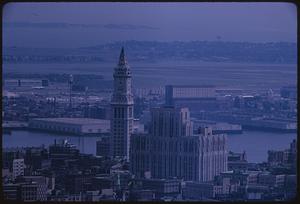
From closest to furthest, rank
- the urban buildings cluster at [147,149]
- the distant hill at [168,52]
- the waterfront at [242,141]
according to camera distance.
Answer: the urban buildings cluster at [147,149] → the waterfront at [242,141] → the distant hill at [168,52]

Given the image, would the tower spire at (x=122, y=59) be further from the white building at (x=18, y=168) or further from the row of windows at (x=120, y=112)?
the white building at (x=18, y=168)

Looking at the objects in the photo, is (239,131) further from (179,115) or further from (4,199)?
(4,199)

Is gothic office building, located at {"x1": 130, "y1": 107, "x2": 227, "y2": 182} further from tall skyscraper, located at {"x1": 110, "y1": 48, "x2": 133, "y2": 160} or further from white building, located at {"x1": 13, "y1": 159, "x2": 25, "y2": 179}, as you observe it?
white building, located at {"x1": 13, "y1": 159, "x2": 25, "y2": 179}

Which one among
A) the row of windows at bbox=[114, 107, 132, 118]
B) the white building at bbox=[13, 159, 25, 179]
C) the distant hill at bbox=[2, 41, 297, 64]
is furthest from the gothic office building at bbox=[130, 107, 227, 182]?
the white building at bbox=[13, 159, 25, 179]

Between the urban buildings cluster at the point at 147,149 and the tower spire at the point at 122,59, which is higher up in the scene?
the tower spire at the point at 122,59

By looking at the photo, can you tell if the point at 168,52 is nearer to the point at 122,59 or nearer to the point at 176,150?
the point at 122,59

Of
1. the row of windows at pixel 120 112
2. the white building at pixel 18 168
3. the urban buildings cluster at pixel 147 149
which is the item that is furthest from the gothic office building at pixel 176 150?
the white building at pixel 18 168
